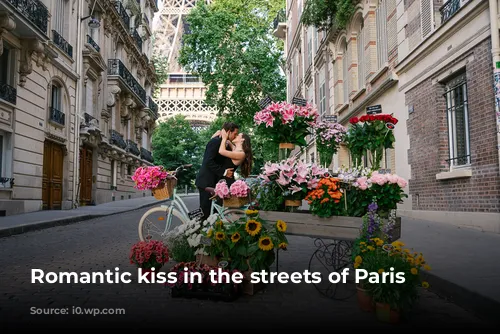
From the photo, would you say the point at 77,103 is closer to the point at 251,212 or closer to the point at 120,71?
the point at 120,71

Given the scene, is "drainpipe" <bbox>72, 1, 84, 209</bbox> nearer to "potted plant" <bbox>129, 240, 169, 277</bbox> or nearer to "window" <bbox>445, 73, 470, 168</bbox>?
"window" <bbox>445, 73, 470, 168</bbox>

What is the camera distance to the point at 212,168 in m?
5.58

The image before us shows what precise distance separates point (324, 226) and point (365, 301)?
2.79 ft

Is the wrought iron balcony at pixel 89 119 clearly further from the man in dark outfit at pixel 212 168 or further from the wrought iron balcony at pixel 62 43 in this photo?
the man in dark outfit at pixel 212 168

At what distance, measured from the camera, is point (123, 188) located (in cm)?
2923

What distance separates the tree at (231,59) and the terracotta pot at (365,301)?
22.3 metres

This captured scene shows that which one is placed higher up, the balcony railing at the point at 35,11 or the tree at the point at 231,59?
the tree at the point at 231,59

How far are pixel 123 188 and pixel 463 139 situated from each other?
23.5 meters

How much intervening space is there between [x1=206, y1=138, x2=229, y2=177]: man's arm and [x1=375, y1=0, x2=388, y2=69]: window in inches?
415

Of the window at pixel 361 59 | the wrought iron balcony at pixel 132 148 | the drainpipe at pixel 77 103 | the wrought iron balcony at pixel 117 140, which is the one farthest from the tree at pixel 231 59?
the window at pixel 361 59

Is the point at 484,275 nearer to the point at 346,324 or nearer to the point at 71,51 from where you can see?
Result: the point at 346,324

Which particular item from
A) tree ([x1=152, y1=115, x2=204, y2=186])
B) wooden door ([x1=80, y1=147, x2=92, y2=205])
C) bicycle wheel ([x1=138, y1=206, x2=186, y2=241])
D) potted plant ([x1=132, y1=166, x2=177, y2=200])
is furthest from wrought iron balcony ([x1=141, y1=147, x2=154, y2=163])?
potted plant ([x1=132, y1=166, x2=177, y2=200])

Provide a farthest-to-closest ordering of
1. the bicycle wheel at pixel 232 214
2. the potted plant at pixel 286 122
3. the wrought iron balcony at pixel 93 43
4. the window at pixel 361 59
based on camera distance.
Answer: the wrought iron balcony at pixel 93 43 < the window at pixel 361 59 < the bicycle wheel at pixel 232 214 < the potted plant at pixel 286 122

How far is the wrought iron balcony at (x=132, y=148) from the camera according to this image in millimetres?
30203
